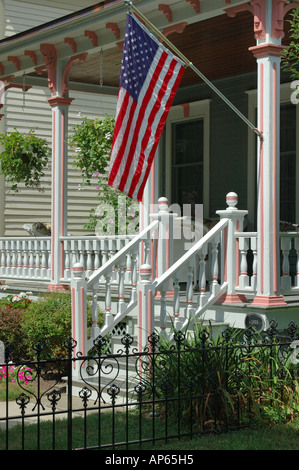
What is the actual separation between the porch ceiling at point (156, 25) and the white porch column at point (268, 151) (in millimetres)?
671

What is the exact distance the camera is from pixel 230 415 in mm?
6652

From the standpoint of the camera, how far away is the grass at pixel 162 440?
6008 mm

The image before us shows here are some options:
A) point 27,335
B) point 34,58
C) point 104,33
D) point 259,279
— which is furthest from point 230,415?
point 34,58

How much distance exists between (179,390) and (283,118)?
686 cm

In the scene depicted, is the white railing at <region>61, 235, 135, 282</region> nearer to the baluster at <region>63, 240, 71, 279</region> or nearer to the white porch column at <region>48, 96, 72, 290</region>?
the baluster at <region>63, 240, 71, 279</region>

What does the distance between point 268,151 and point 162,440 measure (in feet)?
11.4

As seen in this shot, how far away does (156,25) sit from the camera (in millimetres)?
9930

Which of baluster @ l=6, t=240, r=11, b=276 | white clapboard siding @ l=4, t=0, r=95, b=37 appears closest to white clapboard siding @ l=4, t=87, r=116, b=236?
white clapboard siding @ l=4, t=0, r=95, b=37

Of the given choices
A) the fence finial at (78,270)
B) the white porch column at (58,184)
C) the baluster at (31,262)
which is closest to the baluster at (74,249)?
the white porch column at (58,184)

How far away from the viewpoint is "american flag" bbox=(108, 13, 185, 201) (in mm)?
7461

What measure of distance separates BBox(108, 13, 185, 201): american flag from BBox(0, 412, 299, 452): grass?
2.23m

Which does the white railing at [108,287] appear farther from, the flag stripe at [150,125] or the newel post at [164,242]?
the flag stripe at [150,125]

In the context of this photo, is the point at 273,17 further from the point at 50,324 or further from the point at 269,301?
the point at 50,324

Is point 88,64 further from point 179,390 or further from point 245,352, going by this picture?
point 179,390
